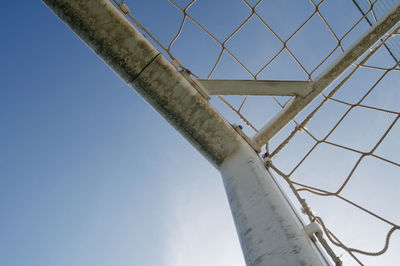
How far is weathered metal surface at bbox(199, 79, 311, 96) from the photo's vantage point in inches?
46.9

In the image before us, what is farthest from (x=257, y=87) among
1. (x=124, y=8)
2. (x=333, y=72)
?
(x=124, y=8)

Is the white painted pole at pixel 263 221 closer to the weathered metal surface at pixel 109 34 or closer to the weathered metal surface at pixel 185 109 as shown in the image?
the weathered metal surface at pixel 185 109

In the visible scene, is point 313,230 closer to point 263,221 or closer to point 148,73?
point 263,221

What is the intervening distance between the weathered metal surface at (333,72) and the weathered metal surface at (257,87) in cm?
4

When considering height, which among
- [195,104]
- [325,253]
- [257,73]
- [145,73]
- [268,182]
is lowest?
[325,253]

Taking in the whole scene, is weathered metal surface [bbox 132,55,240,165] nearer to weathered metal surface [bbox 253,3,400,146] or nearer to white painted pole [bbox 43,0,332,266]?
white painted pole [bbox 43,0,332,266]

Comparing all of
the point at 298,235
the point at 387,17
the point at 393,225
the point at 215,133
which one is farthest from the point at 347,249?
the point at 387,17

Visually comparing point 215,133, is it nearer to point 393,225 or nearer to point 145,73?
point 145,73

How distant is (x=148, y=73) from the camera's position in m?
0.92

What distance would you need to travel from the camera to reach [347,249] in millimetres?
831

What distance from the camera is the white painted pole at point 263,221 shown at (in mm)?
609

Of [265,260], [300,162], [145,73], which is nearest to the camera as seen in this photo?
[265,260]

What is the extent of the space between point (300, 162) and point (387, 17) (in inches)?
28.6

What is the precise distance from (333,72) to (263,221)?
2.58ft
